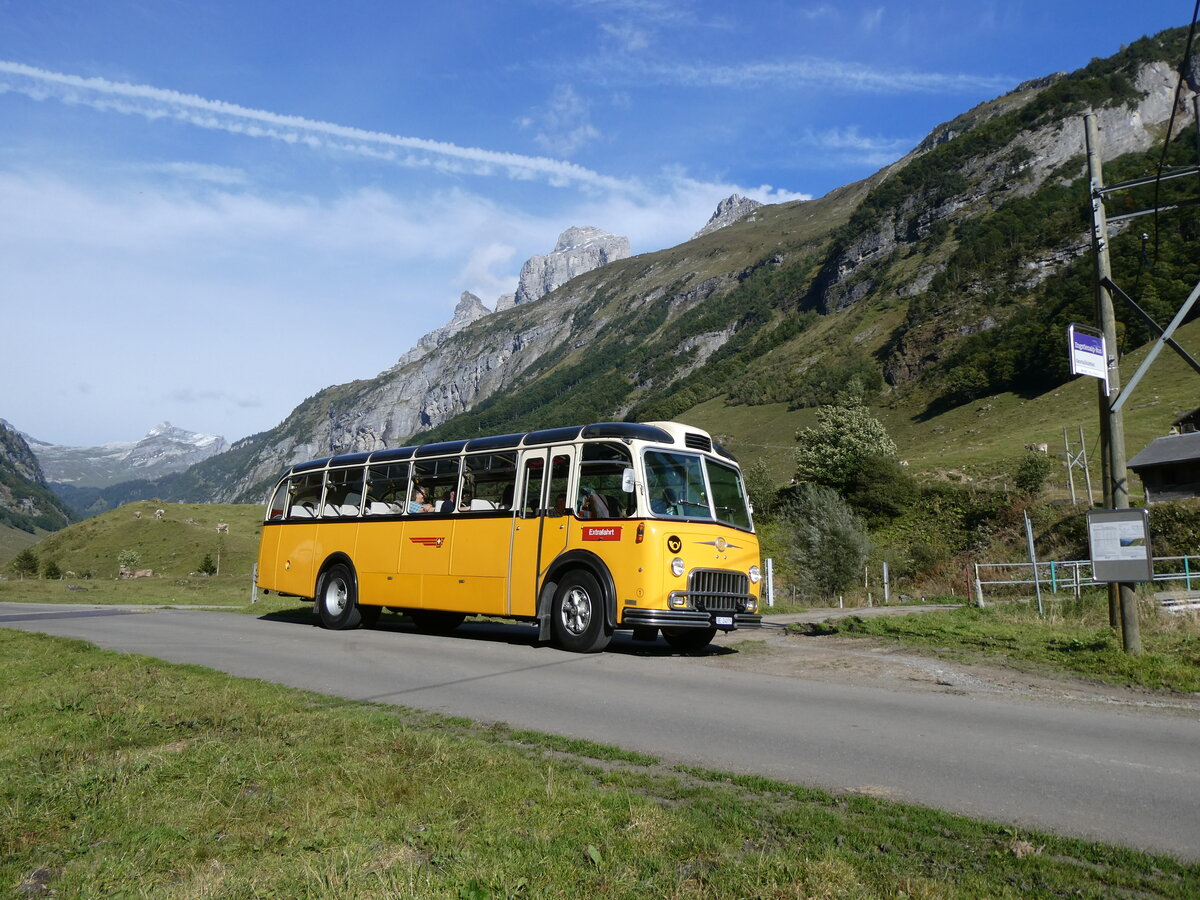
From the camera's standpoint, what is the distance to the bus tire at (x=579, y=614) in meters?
13.2

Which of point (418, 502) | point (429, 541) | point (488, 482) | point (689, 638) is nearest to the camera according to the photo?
point (689, 638)

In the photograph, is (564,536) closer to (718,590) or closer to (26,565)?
(718,590)

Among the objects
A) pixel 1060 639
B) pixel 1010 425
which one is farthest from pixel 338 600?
pixel 1010 425

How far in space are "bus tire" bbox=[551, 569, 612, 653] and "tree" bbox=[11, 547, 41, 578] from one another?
252 ft

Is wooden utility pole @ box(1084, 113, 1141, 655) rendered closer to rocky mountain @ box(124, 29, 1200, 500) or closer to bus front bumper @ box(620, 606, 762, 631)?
bus front bumper @ box(620, 606, 762, 631)

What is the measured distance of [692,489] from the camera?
13.7 m

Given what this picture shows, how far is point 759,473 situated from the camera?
6022 cm

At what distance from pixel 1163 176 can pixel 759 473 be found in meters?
48.0

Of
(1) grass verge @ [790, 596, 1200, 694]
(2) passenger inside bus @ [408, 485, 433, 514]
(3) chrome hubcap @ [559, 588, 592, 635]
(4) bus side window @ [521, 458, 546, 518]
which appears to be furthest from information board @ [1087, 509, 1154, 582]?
(2) passenger inside bus @ [408, 485, 433, 514]

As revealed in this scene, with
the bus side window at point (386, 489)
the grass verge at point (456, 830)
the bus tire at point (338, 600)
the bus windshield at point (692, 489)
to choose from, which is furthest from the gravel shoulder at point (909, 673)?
the bus tire at point (338, 600)

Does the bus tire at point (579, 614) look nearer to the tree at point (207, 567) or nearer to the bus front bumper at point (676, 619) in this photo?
the bus front bumper at point (676, 619)

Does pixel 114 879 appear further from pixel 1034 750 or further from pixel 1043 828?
pixel 1034 750

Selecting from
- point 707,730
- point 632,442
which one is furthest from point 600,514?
point 707,730

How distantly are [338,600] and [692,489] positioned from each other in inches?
354
